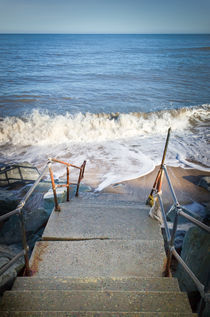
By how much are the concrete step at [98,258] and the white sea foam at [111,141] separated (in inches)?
159

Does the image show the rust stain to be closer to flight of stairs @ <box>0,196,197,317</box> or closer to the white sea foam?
flight of stairs @ <box>0,196,197,317</box>

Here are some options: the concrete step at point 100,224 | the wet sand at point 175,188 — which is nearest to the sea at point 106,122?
the wet sand at point 175,188

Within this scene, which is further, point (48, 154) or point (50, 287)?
point (48, 154)

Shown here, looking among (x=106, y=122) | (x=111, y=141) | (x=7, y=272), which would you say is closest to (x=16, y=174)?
(x=7, y=272)

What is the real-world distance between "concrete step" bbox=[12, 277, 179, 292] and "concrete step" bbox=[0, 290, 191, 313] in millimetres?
156

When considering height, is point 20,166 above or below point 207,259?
below

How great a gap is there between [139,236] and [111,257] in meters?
0.64

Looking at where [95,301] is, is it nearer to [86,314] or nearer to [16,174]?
[86,314]

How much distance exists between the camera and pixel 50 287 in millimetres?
1945

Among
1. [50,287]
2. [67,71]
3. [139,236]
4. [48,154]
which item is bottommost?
[48,154]

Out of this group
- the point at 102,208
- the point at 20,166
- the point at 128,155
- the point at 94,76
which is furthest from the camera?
the point at 94,76

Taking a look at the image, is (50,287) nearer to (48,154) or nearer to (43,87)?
(48,154)

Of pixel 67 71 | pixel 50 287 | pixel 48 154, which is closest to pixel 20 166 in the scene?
pixel 48 154

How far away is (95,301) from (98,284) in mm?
247
